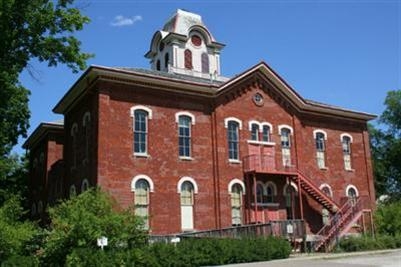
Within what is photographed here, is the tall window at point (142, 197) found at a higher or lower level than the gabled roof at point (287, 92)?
lower

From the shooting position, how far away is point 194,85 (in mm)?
30078

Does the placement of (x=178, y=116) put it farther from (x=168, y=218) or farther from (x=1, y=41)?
(x=1, y=41)

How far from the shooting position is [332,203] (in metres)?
32.6

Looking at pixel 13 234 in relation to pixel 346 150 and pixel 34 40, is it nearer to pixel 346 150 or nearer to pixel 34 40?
pixel 34 40

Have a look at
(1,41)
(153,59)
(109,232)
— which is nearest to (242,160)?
(109,232)

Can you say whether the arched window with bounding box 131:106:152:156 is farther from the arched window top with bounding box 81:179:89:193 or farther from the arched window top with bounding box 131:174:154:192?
the arched window top with bounding box 81:179:89:193

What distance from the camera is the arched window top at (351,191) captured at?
36572 millimetres

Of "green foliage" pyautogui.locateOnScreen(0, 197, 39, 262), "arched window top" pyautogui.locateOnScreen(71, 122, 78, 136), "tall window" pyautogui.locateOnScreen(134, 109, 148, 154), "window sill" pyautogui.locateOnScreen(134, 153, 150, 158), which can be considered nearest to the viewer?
"green foliage" pyautogui.locateOnScreen(0, 197, 39, 262)

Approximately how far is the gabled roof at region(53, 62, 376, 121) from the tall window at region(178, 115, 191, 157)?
158cm

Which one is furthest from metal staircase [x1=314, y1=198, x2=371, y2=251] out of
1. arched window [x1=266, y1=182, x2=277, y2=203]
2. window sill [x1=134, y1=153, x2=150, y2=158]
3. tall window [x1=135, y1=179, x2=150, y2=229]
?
window sill [x1=134, y1=153, x2=150, y2=158]

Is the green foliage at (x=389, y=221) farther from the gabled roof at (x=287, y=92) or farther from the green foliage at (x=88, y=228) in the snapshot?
the green foliage at (x=88, y=228)

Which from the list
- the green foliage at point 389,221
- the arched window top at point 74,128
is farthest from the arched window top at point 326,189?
the arched window top at point 74,128

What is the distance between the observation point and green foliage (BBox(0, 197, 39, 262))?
70.0 feet

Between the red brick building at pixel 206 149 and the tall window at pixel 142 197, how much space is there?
52 mm
